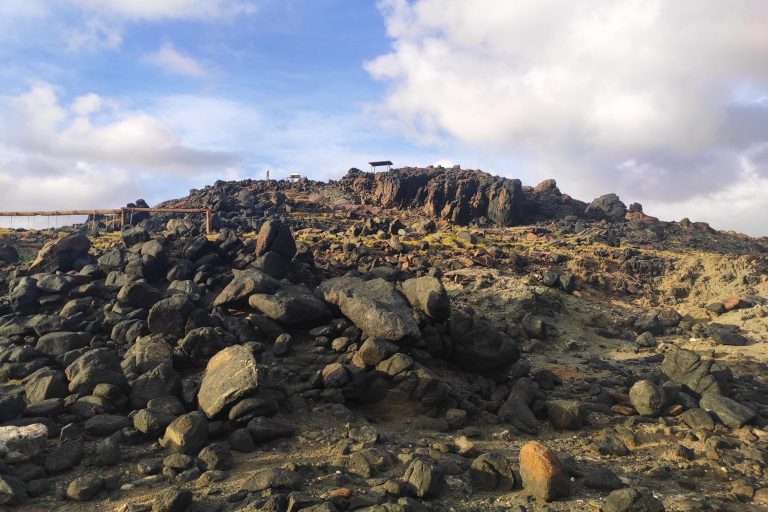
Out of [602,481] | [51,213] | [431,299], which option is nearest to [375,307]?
[431,299]

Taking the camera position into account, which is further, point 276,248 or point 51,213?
point 51,213

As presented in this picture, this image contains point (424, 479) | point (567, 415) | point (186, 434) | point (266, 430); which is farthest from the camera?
point (567, 415)

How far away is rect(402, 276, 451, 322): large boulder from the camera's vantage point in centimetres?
1319

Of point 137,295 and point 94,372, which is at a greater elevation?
point 137,295

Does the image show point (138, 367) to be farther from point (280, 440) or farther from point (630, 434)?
point (630, 434)

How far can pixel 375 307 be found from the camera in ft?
40.8

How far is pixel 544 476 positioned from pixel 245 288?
29.9 ft

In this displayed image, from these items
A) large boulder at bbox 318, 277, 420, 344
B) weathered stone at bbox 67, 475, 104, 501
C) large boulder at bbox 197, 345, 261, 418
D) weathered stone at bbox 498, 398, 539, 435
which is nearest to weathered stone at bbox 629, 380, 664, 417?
weathered stone at bbox 498, 398, 539, 435

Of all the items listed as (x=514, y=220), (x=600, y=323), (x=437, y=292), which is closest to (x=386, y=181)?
(x=514, y=220)

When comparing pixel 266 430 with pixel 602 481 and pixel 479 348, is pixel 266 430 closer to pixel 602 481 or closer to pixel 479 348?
pixel 602 481

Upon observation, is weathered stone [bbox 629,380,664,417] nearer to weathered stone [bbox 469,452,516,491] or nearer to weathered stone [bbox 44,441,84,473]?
weathered stone [bbox 469,452,516,491]

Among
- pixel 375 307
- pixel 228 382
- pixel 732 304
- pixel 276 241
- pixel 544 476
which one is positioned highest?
pixel 276 241

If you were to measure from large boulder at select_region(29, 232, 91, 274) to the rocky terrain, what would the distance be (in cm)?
8

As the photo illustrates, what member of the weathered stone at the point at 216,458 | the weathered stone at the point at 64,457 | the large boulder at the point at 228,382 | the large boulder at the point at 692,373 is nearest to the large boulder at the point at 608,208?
the large boulder at the point at 692,373
